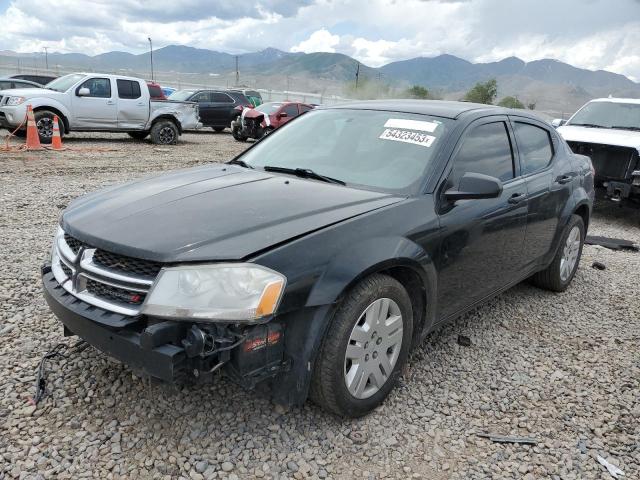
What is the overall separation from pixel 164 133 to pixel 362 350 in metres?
13.4

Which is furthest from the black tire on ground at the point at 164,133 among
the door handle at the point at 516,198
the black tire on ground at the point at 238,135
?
the door handle at the point at 516,198

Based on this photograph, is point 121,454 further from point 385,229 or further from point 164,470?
point 385,229

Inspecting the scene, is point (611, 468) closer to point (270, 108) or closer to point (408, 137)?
point (408, 137)

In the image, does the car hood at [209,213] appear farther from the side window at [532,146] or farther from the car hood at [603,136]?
the car hood at [603,136]

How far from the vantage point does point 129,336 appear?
2205mm

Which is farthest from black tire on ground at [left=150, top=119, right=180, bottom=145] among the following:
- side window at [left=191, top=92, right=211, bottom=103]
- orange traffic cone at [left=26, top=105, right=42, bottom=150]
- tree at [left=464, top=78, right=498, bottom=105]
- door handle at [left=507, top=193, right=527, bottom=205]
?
tree at [left=464, top=78, right=498, bottom=105]

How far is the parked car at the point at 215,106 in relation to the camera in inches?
764

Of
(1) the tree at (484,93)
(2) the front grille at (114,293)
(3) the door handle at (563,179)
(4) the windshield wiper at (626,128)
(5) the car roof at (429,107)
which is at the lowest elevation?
(2) the front grille at (114,293)

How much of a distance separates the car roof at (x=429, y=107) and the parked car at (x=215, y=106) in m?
16.5

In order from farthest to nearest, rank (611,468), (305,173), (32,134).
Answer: (32,134) < (305,173) < (611,468)

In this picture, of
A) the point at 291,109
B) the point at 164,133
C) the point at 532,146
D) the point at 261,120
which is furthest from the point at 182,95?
the point at 532,146

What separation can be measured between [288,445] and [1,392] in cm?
155

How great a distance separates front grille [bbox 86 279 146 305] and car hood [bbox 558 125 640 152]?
7.73 metres

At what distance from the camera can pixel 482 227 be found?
3.30 metres
